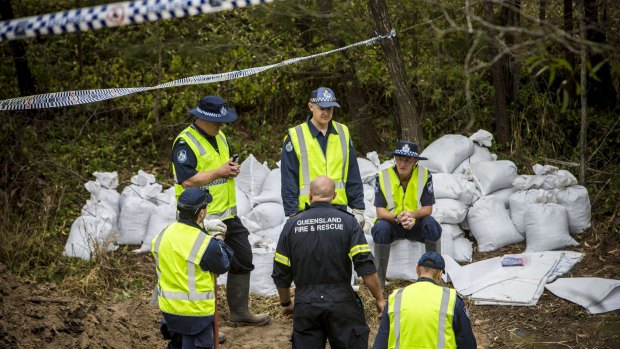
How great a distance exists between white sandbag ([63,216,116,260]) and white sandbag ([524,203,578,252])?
4099 mm

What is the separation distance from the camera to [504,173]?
845 centimetres

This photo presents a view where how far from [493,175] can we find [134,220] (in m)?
3.72

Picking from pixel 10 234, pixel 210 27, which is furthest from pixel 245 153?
pixel 10 234

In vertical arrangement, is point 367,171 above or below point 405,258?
above

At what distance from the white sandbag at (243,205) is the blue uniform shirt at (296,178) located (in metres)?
1.77

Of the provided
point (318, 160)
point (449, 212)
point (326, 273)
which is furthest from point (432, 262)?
point (449, 212)

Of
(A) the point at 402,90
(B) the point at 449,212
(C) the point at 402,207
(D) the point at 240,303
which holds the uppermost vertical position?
(A) the point at 402,90

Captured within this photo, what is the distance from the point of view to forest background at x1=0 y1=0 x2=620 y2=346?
352 inches

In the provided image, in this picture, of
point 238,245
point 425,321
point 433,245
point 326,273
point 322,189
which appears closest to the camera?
point 425,321

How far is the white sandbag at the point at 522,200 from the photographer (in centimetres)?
805

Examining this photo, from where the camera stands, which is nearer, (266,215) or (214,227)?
(214,227)

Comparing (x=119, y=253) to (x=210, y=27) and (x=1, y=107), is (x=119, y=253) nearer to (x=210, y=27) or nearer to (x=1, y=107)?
(x=1, y=107)

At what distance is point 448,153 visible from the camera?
869 centimetres

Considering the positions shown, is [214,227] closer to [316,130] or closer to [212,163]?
[212,163]
